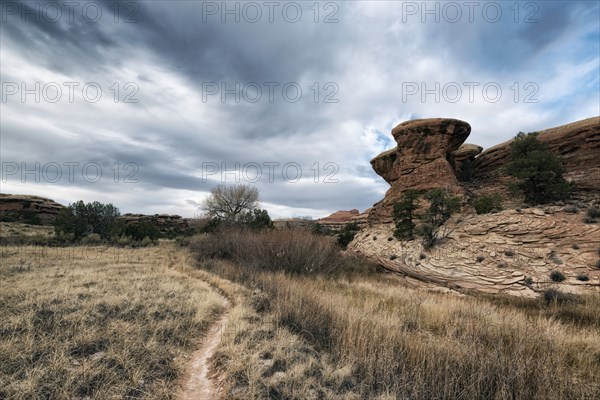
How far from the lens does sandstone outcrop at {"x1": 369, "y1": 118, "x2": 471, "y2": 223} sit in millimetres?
23625

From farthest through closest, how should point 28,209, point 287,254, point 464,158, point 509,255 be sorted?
point 28,209 → point 464,158 → point 287,254 → point 509,255

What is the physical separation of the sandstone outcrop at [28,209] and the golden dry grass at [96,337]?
48.3 metres

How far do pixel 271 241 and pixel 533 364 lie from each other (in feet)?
45.5

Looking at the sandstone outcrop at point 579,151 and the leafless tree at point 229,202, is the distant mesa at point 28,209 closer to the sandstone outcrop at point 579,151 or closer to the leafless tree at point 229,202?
the leafless tree at point 229,202

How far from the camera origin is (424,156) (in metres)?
24.9

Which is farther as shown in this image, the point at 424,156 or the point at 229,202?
the point at 229,202

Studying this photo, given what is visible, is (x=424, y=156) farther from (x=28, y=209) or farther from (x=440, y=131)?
(x=28, y=209)

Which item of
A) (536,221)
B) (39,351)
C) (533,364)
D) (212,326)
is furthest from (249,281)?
(536,221)

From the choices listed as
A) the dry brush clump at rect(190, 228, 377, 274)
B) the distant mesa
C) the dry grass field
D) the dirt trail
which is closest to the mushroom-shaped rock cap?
the dry brush clump at rect(190, 228, 377, 274)

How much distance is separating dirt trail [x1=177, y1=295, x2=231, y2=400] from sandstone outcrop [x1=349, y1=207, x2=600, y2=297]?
43.0ft

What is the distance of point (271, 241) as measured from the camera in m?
16.6

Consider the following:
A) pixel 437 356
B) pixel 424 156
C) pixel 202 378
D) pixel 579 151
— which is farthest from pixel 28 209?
Result: pixel 579 151

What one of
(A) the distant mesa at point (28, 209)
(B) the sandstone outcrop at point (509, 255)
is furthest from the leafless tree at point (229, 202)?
(B) the sandstone outcrop at point (509, 255)

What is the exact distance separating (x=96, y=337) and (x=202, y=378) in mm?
2273
